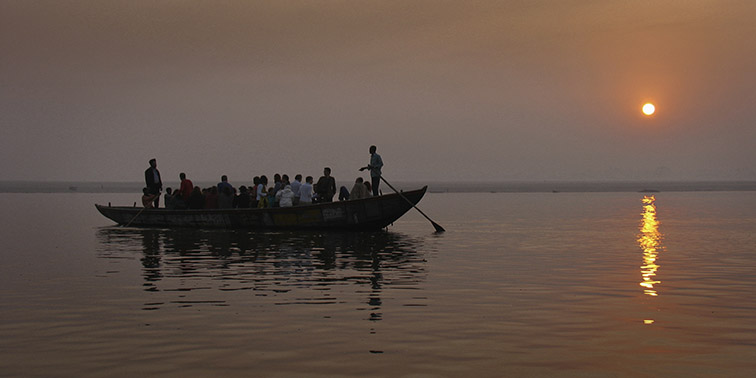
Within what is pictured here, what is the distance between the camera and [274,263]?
20328mm

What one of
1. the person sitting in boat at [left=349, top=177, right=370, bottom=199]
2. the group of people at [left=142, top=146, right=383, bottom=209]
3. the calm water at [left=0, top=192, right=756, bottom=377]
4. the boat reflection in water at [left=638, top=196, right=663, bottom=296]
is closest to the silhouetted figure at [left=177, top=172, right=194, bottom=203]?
the group of people at [left=142, top=146, right=383, bottom=209]

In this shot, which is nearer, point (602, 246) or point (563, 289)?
point (563, 289)

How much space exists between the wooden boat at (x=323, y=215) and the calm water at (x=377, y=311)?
552 centimetres

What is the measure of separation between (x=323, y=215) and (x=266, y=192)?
4.50 meters

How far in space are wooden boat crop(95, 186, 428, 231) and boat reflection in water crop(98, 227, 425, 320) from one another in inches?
19.9

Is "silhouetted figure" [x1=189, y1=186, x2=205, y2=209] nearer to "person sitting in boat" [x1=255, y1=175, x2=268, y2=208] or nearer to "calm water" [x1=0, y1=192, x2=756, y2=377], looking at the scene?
"person sitting in boat" [x1=255, y1=175, x2=268, y2=208]

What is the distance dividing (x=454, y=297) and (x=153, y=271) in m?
8.17

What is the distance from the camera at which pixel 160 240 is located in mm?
29094

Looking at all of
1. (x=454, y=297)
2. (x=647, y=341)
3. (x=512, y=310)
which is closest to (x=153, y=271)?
(x=454, y=297)

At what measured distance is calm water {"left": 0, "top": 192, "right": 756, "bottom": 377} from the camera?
9.13 meters

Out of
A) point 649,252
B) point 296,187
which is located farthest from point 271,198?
point 649,252

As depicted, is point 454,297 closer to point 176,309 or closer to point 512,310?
point 512,310

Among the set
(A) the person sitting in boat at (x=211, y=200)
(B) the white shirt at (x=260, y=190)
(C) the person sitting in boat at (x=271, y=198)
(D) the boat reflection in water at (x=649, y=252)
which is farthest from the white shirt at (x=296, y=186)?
(D) the boat reflection in water at (x=649, y=252)

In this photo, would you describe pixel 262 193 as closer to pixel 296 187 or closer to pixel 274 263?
pixel 296 187
